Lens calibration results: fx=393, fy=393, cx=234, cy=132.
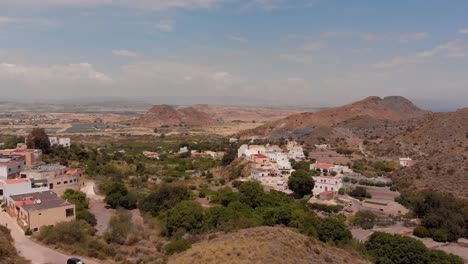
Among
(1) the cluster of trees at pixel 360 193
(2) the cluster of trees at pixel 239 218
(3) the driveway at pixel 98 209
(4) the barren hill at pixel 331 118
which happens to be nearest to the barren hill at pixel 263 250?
(2) the cluster of trees at pixel 239 218

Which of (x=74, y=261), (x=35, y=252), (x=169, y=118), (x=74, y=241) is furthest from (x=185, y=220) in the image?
(x=169, y=118)

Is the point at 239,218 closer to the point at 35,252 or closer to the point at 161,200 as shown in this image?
the point at 161,200

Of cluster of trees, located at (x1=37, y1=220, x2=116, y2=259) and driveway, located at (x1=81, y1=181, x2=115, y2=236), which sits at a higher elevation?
cluster of trees, located at (x1=37, y1=220, x2=116, y2=259)

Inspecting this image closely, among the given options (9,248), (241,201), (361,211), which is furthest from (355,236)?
(9,248)

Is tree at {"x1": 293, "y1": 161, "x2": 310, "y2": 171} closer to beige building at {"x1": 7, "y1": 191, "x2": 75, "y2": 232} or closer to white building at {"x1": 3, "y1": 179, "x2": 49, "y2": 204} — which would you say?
white building at {"x1": 3, "y1": 179, "x2": 49, "y2": 204}

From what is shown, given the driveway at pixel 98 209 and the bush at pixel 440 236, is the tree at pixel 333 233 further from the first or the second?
the driveway at pixel 98 209

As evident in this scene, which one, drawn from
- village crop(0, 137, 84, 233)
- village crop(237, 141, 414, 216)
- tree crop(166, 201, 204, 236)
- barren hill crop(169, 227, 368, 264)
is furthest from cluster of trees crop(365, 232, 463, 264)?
village crop(0, 137, 84, 233)
